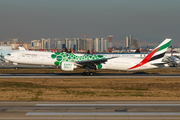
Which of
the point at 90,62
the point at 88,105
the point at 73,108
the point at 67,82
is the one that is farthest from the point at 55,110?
the point at 90,62

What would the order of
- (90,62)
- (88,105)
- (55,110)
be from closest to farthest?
(55,110) < (88,105) < (90,62)

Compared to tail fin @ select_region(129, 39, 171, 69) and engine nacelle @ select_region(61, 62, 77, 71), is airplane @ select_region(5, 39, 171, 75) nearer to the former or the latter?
tail fin @ select_region(129, 39, 171, 69)

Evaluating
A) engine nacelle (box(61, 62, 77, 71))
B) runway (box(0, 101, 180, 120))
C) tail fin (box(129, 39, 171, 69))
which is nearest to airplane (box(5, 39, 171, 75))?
tail fin (box(129, 39, 171, 69))

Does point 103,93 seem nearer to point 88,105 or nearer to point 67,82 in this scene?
point 88,105

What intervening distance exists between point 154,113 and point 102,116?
4628mm

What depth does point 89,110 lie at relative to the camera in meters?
18.5

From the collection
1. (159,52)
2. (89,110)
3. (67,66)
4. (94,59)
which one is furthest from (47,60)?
(89,110)

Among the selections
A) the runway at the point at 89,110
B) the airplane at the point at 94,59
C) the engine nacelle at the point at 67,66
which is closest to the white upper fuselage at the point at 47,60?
the airplane at the point at 94,59

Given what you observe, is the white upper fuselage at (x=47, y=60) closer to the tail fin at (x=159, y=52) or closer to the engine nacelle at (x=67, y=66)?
the tail fin at (x=159, y=52)

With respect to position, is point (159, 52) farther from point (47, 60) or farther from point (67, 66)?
point (47, 60)

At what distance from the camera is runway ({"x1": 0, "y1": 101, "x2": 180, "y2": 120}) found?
54.0 feet

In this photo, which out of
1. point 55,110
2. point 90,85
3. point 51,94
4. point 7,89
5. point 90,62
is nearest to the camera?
point 55,110

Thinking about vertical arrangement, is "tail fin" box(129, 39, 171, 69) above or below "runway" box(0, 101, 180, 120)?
above

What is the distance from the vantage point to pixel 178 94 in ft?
86.3
